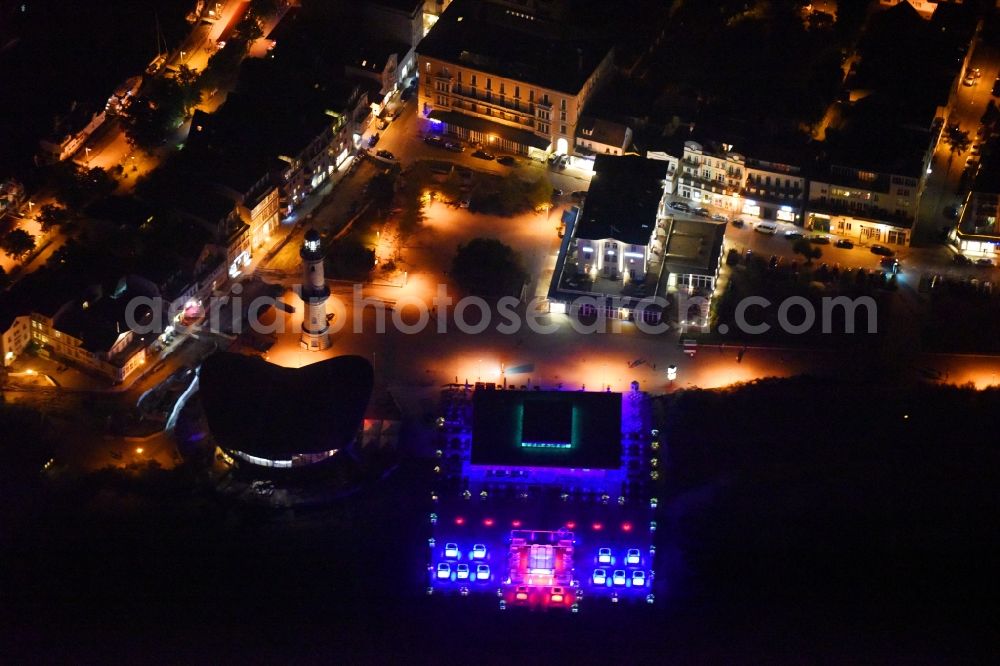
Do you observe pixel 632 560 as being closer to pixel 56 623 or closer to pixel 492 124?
pixel 56 623

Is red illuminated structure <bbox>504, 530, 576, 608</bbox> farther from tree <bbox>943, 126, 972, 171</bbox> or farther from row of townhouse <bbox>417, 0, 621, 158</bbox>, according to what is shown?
tree <bbox>943, 126, 972, 171</bbox>

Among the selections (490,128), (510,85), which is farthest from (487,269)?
(510,85)

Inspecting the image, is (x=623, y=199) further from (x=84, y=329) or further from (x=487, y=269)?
(x=84, y=329)

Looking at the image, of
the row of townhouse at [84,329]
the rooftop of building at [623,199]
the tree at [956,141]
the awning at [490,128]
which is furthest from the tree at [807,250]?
the row of townhouse at [84,329]

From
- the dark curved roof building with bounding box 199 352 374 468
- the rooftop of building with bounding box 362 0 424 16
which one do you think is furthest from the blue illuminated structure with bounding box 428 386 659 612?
the rooftop of building with bounding box 362 0 424 16

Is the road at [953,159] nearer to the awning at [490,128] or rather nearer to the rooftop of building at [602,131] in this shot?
the rooftop of building at [602,131]

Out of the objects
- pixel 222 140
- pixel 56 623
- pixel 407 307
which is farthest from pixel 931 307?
pixel 56 623
